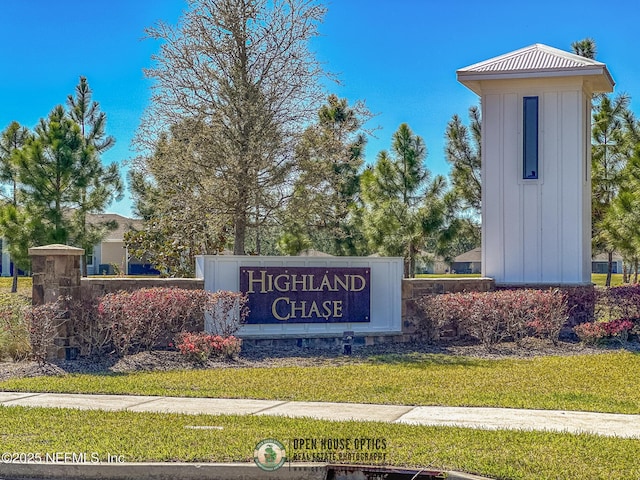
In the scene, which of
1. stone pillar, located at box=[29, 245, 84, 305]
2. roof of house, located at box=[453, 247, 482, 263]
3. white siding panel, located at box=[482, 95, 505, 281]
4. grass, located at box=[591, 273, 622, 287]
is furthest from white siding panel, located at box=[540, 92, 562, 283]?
roof of house, located at box=[453, 247, 482, 263]

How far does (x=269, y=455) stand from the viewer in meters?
6.62

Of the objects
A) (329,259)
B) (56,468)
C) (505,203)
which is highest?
(505,203)

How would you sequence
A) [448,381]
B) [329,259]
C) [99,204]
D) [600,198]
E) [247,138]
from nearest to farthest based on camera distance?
[448,381]
[329,259]
[247,138]
[600,198]
[99,204]

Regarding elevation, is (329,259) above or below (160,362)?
above

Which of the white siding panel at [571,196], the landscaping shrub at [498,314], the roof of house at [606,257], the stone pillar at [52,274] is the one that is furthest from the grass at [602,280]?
the stone pillar at [52,274]

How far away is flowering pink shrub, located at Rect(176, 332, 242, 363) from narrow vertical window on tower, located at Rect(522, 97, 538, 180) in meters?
7.71

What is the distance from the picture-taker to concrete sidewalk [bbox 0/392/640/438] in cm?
791

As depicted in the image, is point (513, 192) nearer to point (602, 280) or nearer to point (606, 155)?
point (606, 155)

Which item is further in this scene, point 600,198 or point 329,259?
point 600,198

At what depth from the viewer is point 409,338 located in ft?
51.0

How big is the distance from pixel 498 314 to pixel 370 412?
654 cm

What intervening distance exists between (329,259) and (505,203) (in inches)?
184

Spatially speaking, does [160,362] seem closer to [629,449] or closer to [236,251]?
[236,251]

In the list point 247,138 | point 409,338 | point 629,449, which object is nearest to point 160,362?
point 409,338
